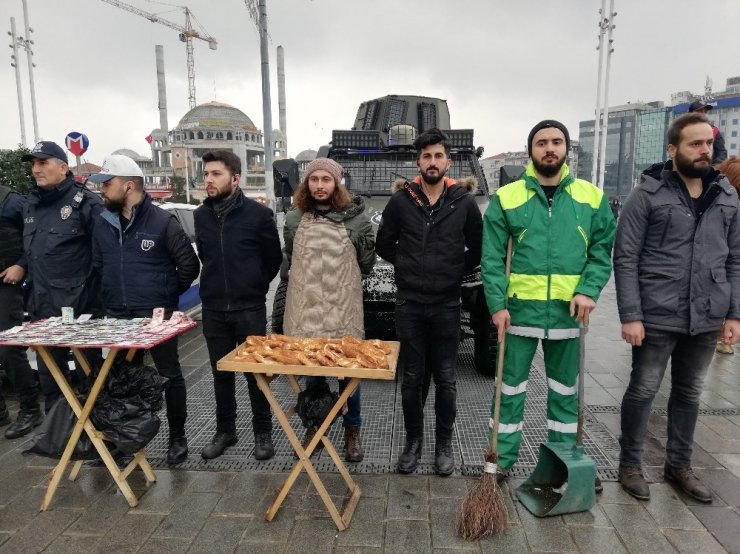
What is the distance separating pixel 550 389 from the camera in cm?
318

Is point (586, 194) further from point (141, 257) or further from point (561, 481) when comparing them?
point (141, 257)

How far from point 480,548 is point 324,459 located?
1278mm

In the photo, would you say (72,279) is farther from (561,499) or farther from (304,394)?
(561,499)

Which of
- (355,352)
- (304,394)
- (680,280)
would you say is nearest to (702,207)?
(680,280)

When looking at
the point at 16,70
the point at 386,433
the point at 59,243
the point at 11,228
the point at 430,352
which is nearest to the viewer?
the point at 430,352

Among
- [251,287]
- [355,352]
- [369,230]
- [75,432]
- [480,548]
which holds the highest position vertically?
[369,230]

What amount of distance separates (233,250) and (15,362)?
2.28 meters

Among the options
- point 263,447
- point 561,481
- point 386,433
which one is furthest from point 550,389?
point 263,447

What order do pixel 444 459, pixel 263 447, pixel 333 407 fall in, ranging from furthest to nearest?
pixel 263 447 < pixel 444 459 < pixel 333 407

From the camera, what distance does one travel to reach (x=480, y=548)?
2.60 m

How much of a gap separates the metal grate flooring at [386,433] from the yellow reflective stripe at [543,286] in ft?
3.95

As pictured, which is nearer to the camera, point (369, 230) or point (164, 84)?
point (369, 230)

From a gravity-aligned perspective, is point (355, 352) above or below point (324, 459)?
above

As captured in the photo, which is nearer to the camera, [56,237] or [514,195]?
[514,195]
